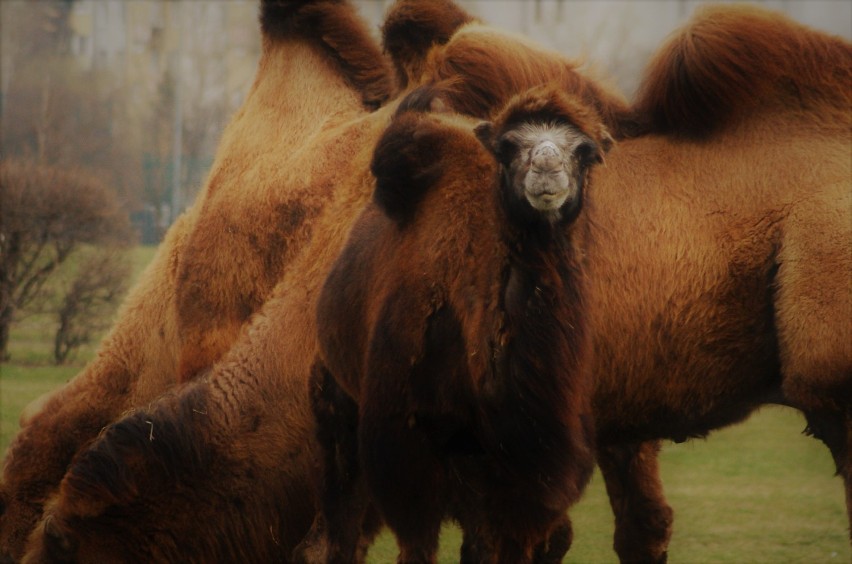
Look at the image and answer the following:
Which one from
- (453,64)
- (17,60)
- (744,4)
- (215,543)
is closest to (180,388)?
(215,543)

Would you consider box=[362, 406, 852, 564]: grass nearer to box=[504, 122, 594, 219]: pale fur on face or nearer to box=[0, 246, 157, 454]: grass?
box=[504, 122, 594, 219]: pale fur on face

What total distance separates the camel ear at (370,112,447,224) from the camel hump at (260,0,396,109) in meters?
2.47

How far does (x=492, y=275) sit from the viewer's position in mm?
3822

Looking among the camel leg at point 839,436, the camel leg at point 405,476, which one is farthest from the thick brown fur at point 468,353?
the camel leg at point 839,436

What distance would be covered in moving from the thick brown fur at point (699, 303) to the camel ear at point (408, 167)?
56 centimetres

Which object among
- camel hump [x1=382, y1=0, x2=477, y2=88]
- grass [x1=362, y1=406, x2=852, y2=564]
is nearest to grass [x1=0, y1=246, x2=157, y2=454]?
grass [x1=362, y1=406, x2=852, y2=564]

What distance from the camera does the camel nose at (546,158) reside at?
3520 mm

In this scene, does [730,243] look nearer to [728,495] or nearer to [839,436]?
[839,436]

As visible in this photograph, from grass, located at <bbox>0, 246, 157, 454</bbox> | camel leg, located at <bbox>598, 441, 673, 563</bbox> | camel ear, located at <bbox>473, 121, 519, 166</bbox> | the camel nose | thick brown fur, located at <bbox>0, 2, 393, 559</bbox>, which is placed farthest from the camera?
Result: grass, located at <bbox>0, 246, 157, 454</bbox>

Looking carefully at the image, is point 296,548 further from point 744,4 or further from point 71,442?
point 744,4

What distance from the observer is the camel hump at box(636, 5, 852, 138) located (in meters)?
4.68

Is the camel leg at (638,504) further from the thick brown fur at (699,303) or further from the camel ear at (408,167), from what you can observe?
the camel ear at (408,167)

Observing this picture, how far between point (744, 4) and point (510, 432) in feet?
7.12

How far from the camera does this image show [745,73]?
4691mm
